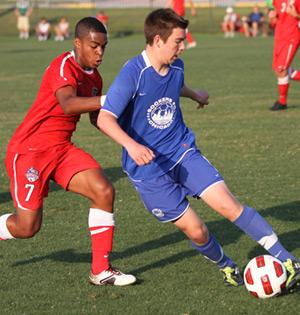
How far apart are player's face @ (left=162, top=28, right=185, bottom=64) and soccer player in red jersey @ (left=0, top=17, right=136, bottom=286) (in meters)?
0.53

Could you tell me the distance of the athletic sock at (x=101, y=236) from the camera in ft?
20.4

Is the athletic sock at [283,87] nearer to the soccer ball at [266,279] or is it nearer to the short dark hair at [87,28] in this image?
the short dark hair at [87,28]

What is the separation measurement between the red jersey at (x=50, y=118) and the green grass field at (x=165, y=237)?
0.99 meters

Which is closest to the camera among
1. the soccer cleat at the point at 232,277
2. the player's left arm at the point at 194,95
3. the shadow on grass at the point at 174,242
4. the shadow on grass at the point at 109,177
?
the soccer cleat at the point at 232,277

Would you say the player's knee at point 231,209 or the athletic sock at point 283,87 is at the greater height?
the player's knee at point 231,209

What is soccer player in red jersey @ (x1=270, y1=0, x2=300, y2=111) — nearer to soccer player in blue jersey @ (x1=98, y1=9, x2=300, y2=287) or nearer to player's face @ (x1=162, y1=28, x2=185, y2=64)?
soccer player in blue jersey @ (x1=98, y1=9, x2=300, y2=287)

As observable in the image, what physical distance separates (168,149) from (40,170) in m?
0.93

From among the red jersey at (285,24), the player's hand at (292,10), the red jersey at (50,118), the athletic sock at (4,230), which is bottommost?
the red jersey at (285,24)

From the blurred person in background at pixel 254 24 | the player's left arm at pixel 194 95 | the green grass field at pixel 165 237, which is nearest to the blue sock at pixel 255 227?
the green grass field at pixel 165 237

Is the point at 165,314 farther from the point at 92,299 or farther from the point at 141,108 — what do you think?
the point at 141,108

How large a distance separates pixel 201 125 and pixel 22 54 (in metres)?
18.5

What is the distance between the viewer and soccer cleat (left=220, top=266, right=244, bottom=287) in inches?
240

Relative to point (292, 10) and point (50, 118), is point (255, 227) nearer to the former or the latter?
point (50, 118)

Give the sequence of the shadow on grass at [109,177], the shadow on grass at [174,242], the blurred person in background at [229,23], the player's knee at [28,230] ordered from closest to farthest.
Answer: the player's knee at [28,230]
the shadow on grass at [174,242]
the shadow on grass at [109,177]
the blurred person in background at [229,23]
